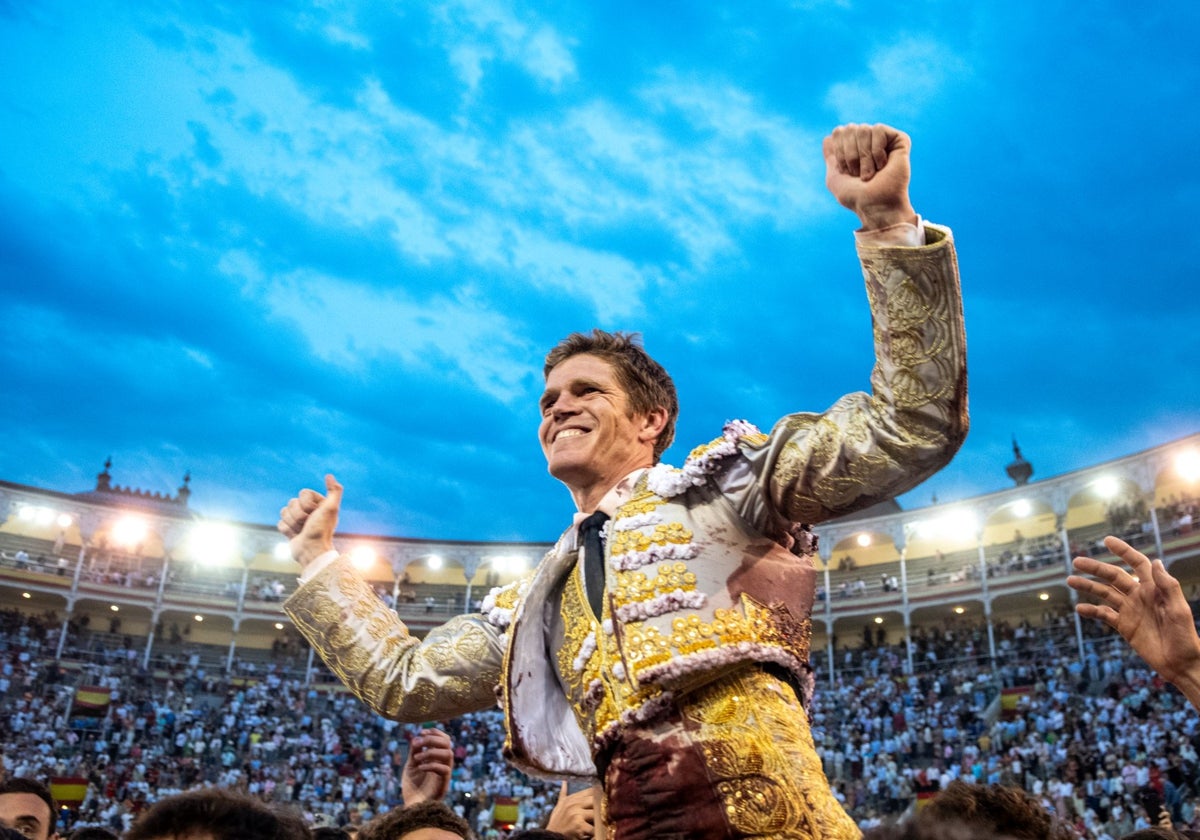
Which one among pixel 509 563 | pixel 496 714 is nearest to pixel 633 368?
pixel 496 714

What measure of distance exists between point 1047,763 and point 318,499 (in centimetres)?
2100

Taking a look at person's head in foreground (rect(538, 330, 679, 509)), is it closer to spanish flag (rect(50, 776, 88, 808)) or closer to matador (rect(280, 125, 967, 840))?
matador (rect(280, 125, 967, 840))

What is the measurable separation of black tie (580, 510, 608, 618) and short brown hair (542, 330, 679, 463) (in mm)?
389

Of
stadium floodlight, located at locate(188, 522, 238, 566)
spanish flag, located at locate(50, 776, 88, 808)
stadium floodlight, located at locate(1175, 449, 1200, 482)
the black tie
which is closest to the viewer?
the black tie

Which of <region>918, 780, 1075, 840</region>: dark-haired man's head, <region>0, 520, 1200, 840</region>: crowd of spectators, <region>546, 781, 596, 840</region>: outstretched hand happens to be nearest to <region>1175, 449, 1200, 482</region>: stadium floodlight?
<region>0, 520, 1200, 840</region>: crowd of spectators

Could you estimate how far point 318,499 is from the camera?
10.7ft

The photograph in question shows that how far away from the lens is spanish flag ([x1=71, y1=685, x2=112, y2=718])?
1133 inches

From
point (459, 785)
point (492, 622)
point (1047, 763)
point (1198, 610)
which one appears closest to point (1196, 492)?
point (1198, 610)

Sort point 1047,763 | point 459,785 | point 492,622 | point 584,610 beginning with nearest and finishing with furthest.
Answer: point 584,610, point 492,622, point 1047,763, point 459,785

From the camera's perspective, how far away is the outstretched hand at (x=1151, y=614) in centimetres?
250

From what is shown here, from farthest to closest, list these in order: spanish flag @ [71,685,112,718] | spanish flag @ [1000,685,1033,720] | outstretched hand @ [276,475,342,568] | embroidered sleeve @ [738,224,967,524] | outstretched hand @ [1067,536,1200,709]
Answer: spanish flag @ [71,685,112,718]
spanish flag @ [1000,685,1033,720]
outstretched hand @ [276,475,342,568]
outstretched hand @ [1067,536,1200,709]
embroidered sleeve @ [738,224,967,524]

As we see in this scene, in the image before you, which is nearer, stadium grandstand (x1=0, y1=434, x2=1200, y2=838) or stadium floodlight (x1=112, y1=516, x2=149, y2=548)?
stadium grandstand (x1=0, y1=434, x2=1200, y2=838)

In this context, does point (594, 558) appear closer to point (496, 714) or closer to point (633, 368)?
point (633, 368)

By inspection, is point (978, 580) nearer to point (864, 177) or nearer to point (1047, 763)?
point (1047, 763)
